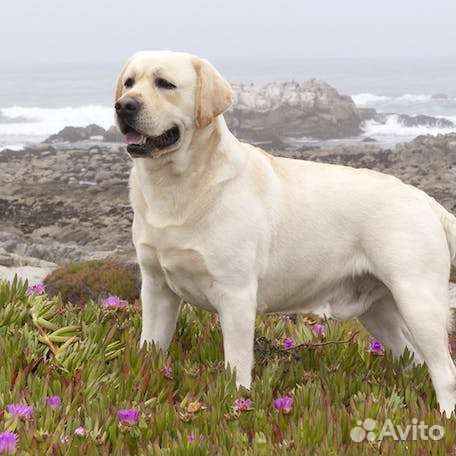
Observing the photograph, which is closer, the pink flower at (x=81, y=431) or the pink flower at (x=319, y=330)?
the pink flower at (x=81, y=431)

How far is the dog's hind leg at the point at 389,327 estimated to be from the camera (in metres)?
6.63

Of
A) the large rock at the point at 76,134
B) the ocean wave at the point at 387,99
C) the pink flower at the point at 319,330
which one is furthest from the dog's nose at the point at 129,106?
the ocean wave at the point at 387,99

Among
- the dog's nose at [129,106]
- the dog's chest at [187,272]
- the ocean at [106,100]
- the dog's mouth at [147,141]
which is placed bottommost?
the ocean at [106,100]

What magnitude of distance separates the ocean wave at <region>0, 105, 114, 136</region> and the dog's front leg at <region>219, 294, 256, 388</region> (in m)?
53.7

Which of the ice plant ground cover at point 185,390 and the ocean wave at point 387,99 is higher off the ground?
the ice plant ground cover at point 185,390

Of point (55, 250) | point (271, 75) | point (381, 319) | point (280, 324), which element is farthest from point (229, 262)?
point (271, 75)

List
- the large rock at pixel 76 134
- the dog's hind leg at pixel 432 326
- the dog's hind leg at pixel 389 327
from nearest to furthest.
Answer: the dog's hind leg at pixel 432 326
the dog's hind leg at pixel 389 327
the large rock at pixel 76 134

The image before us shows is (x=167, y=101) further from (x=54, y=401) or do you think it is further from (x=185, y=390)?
(x=54, y=401)

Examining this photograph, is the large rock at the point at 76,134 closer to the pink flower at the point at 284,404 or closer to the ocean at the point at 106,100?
the ocean at the point at 106,100

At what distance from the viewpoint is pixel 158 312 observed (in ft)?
20.5

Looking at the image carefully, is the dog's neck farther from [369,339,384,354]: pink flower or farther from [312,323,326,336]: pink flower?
[312,323,326,336]: pink flower

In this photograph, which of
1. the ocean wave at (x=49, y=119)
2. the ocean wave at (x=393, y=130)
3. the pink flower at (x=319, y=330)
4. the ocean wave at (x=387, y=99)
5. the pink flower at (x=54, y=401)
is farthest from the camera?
the ocean wave at (x=387, y=99)

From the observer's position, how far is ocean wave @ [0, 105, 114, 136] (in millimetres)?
62906

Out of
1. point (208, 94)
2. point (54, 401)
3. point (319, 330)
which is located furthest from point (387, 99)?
point (54, 401)
